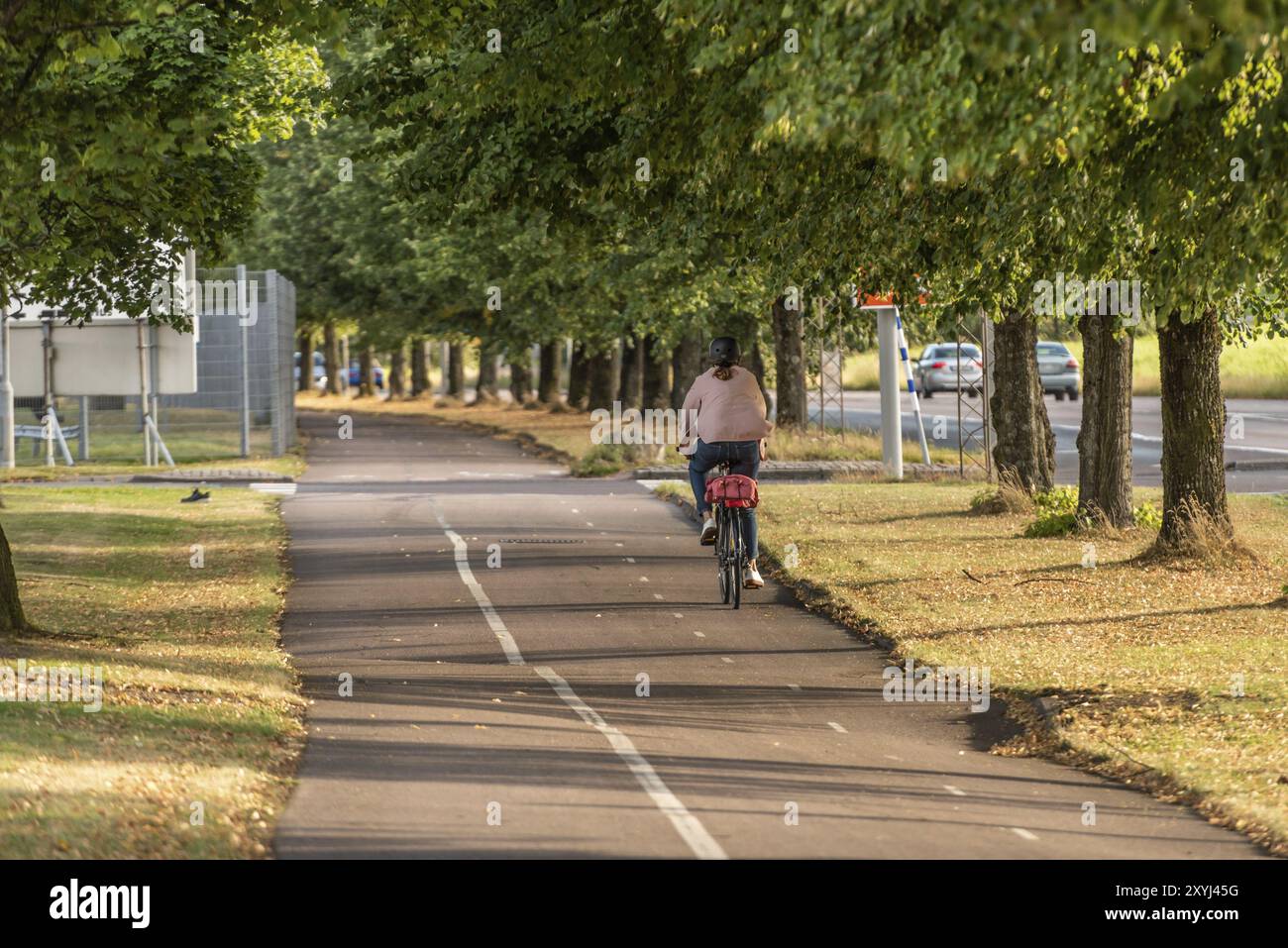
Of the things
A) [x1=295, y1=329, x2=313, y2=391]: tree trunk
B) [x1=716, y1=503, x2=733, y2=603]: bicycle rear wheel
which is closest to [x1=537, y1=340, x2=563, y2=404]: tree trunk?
[x1=295, y1=329, x2=313, y2=391]: tree trunk

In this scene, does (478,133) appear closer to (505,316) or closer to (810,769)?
(810,769)

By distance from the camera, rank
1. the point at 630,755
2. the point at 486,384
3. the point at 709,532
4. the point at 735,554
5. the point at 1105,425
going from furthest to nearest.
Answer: the point at 486,384
the point at 1105,425
the point at 735,554
the point at 709,532
the point at 630,755

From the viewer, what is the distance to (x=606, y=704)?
11430 mm

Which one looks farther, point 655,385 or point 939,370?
point 939,370

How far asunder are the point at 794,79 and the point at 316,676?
20.3 ft

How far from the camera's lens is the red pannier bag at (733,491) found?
14.0m

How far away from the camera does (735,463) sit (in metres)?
14.3

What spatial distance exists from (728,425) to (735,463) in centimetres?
37

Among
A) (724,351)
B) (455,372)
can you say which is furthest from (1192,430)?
(455,372)

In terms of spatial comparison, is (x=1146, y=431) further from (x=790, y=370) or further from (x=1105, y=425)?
(x=1105, y=425)

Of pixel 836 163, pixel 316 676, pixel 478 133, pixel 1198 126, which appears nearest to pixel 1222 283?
pixel 1198 126

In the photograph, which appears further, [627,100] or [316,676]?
[627,100]

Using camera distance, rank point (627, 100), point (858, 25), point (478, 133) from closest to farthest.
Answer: point (858, 25) < point (627, 100) < point (478, 133)

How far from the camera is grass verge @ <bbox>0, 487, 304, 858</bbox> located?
750cm
